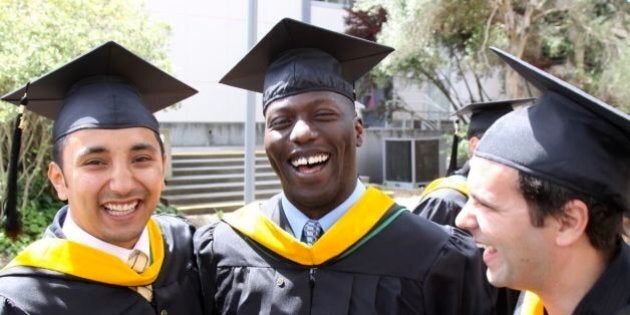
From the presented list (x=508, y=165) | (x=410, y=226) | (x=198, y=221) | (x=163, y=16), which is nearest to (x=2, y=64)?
(x=198, y=221)

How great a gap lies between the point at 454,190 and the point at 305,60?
209cm

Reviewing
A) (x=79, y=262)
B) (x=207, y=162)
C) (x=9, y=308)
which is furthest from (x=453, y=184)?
(x=207, y=162)

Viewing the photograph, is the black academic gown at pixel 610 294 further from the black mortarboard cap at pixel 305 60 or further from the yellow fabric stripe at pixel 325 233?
the black mortarboard cap at pixel 305 60

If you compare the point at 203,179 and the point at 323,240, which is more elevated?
the point at 323,240

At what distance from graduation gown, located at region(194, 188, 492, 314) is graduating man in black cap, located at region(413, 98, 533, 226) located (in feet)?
5.29

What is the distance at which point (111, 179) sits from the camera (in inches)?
75.6

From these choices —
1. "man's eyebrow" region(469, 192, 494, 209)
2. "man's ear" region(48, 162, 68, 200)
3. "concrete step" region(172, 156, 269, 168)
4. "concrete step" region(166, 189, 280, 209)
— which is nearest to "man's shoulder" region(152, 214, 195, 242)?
"man's ear" region(48, 162, 68, 200)

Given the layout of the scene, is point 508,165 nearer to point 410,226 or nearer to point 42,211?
point 410,226

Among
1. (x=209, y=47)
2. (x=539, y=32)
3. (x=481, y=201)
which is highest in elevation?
(x=209, y=47)

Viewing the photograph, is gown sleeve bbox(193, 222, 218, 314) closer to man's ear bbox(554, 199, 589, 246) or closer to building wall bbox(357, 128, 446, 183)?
man's ear bbox(554, 199, 589, 246)

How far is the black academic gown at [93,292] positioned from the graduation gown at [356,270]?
0.10 meters

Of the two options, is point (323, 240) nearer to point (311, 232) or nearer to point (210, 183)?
point (311, 232)

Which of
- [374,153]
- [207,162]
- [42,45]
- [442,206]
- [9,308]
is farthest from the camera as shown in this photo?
[374,153]

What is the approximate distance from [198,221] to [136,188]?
6.73 m
